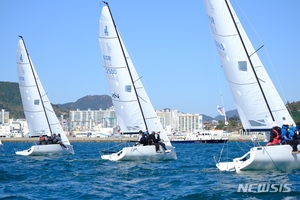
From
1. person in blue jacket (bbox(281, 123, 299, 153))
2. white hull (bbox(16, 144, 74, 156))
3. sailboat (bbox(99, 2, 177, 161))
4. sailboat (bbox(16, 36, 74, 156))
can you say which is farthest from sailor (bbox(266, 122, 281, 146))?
sailboat (bbox(16, 36, 74, 156))

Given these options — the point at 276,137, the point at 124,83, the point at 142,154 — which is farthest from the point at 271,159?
the point at 124,83

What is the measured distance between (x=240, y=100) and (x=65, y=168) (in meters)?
A: 7.52

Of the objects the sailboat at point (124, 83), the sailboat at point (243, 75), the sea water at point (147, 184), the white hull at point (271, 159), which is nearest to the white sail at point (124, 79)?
the sailboat at point (124, 83)

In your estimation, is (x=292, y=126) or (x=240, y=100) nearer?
(x=292, y=126)

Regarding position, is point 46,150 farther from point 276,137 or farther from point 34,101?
point 276,137

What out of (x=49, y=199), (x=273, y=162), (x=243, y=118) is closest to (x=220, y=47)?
(x=243, y=118)

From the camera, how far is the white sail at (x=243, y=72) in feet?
68.2

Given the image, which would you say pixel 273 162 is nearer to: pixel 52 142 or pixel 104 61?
pixel 104 61

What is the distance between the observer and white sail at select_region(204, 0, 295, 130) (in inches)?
819

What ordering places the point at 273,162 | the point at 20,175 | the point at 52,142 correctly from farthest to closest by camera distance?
the point at 52,142 < the point at 20,175 < the point at 273,162

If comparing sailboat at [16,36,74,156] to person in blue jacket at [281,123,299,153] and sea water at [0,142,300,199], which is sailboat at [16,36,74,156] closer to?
sea water at [0,142,300,199]

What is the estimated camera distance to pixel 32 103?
39.7 m

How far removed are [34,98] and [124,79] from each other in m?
10.8

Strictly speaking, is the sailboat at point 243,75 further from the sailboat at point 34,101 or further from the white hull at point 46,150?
the sailboat at point 34,101
